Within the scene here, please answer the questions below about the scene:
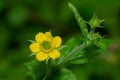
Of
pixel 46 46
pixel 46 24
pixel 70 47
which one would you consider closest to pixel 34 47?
pixel 46 46

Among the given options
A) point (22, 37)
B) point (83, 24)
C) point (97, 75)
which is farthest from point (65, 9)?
point (83, 24)

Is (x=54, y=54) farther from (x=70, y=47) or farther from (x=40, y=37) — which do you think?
(x=70, y=47)

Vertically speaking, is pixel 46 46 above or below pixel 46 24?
below

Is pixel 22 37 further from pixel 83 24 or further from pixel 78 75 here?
pixel 83 24

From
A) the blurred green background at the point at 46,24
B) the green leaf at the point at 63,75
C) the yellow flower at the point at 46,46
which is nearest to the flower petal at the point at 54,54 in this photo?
the yellow flower at the point at 46,46

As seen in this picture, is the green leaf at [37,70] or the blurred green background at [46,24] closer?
the green leaf at [37,70]

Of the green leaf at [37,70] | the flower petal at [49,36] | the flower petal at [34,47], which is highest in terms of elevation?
the flower petal at [49,36]

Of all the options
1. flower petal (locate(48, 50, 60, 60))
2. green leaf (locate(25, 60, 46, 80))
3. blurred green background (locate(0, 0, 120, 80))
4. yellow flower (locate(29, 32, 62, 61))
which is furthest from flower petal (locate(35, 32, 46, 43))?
blurred green background (locate(0, 0, 120, 80))

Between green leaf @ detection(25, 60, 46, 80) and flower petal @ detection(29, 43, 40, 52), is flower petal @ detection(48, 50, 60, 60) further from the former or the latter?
green leaf @ detection(25, 60, 46, 80)

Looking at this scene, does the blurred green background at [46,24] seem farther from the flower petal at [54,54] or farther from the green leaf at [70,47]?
the flower petal at [54,54]
